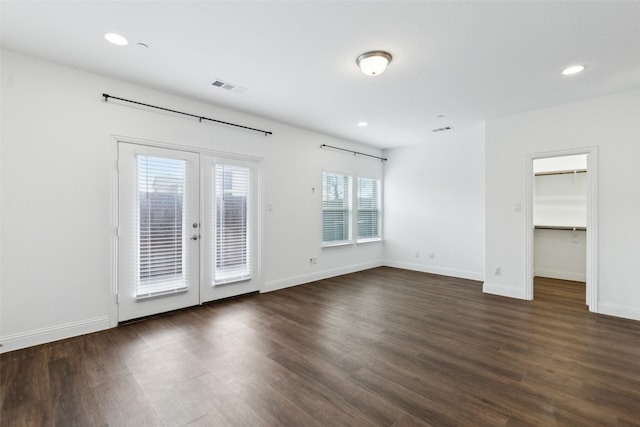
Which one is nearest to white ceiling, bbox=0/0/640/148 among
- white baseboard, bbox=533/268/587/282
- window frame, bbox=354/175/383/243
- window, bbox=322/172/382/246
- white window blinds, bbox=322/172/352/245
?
white window blinds, bbox=322/172/352/245

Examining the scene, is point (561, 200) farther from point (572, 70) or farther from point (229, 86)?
point (229, 86)

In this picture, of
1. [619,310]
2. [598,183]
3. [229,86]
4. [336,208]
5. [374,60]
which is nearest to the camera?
[374,60]

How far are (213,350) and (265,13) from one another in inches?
118

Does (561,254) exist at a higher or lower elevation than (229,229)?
lower

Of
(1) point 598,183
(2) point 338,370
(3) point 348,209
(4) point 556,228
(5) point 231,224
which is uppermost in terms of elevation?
(1) point 598,183

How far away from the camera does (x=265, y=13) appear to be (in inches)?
86.8

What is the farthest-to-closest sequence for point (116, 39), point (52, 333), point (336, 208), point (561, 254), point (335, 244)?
point (336, 208) → point (335, 244) → point (561, 254) → point (52, 333) → point (116, 39)

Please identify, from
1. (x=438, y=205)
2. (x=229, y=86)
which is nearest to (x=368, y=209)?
(x=438, y=205)

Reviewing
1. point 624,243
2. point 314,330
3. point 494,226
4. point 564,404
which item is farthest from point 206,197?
point 624,243

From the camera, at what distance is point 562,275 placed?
18.2ft

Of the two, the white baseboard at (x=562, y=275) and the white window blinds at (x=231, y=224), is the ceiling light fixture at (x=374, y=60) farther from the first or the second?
the white baseboard at (x=562, y=275)

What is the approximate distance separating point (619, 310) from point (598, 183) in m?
1.66

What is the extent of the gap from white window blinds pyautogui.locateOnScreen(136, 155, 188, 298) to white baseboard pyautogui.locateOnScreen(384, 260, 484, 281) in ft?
15.6

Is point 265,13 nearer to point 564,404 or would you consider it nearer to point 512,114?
point 564,404
